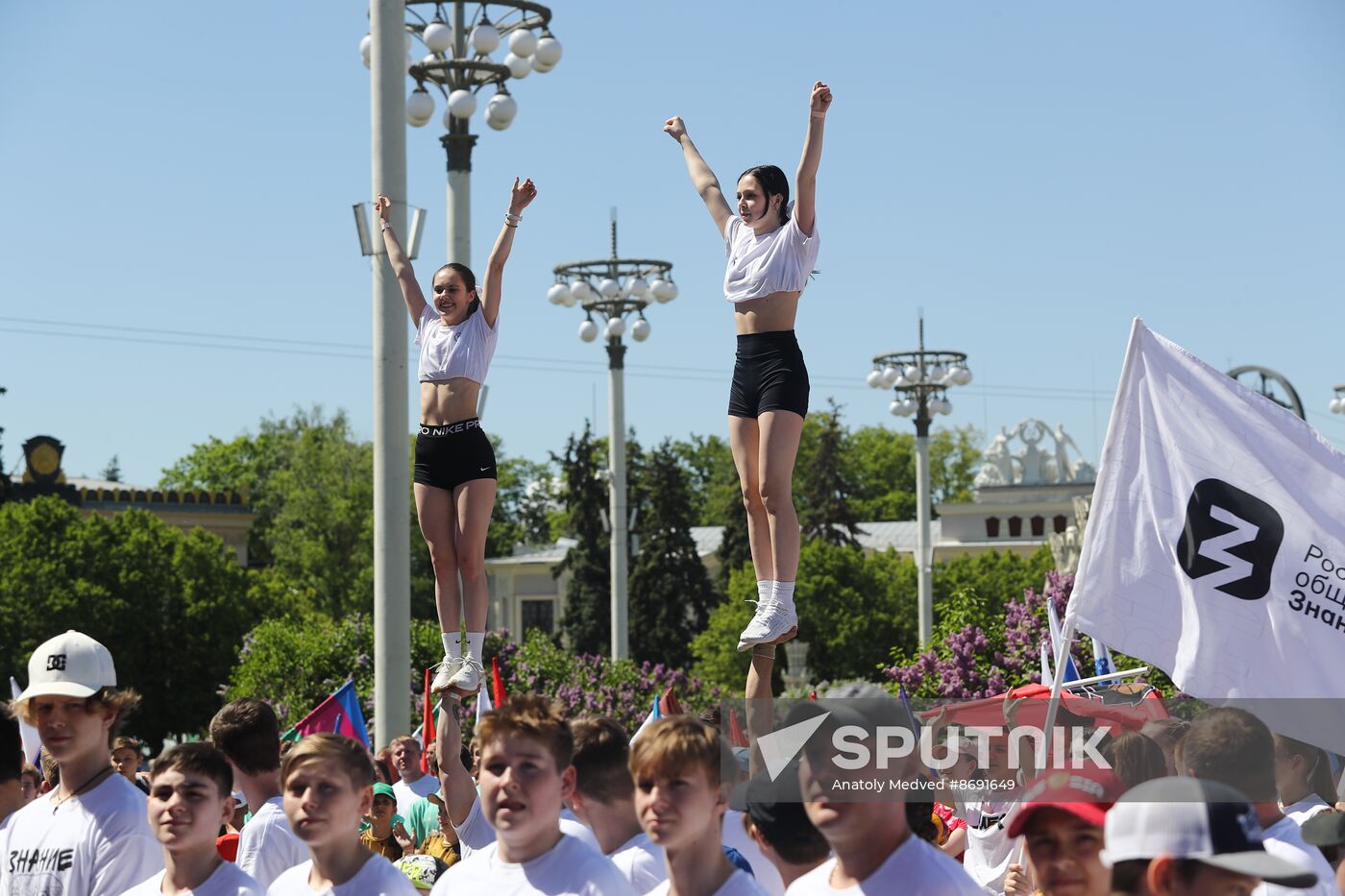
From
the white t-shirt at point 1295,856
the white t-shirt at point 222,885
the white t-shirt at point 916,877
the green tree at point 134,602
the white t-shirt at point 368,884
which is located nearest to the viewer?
the white t-shirt at point 916,877

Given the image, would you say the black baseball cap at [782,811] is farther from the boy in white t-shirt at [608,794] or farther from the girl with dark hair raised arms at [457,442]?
the girl with dark hair raised arms at [457,442]

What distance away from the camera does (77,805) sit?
20.5ft

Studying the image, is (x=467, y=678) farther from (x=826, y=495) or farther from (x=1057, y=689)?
(x=826, y=495)

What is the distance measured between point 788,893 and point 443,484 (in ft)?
14.8

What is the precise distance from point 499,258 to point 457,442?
981 millimetres

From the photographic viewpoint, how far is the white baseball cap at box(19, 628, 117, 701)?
6.40m

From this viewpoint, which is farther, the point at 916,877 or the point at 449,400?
the point at 449,400

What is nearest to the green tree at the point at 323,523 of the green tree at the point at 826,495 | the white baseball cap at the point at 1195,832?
the green tree at the point at 826,495

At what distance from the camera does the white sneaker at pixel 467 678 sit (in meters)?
8.54

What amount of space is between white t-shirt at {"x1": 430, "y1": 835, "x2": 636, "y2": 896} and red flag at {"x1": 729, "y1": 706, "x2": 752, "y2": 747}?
310 centimetres

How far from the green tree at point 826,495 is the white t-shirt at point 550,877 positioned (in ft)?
228

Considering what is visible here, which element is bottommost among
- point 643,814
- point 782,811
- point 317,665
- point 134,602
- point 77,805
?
point 134,602

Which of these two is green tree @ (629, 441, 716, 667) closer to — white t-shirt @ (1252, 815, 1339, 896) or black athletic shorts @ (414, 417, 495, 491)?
black athletic shorts @ (414, 417, 495, 491)

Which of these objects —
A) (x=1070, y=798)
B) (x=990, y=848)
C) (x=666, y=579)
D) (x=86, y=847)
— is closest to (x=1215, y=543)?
(x=990, y=848)
